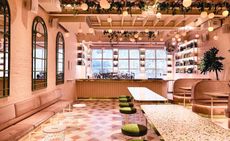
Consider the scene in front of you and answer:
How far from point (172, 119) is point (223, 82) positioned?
580cm

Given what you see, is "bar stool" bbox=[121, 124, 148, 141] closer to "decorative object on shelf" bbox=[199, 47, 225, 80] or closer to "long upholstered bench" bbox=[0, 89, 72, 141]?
"long upholstered bench" bbox=[0, 89, 72, 141]

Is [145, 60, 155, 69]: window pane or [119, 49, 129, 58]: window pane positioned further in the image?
[145, 60, 155, 69]: window pane

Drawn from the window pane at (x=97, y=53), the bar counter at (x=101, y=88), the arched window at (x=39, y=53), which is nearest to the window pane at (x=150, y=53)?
the window pane at (x=97, y=53)

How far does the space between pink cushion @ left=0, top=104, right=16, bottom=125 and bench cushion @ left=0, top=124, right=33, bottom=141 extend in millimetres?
162

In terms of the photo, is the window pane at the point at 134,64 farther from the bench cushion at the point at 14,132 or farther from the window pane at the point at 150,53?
the bench cushion at the point at 14,132

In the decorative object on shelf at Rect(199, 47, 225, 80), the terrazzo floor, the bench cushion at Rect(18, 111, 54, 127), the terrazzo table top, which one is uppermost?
the decorative object on shelf at Rect(199, 47, 225, 80)

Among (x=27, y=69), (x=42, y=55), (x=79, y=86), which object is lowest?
(x=79, y=86)

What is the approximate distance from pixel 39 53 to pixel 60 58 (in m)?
2.32

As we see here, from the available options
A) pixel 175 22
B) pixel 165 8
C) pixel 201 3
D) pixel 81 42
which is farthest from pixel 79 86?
pixel 201 3

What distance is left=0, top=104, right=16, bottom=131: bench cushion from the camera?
12.4 feet

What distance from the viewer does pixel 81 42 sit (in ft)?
40.3

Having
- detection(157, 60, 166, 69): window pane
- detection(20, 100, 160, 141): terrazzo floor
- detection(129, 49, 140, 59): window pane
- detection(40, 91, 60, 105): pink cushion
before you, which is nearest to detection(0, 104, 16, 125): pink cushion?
detection(20, 100, 160, 141): terrazzo floor

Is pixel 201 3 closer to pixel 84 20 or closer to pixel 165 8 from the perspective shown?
pixel 165 8

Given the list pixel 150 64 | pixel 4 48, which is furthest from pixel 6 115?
pixel 150 64
